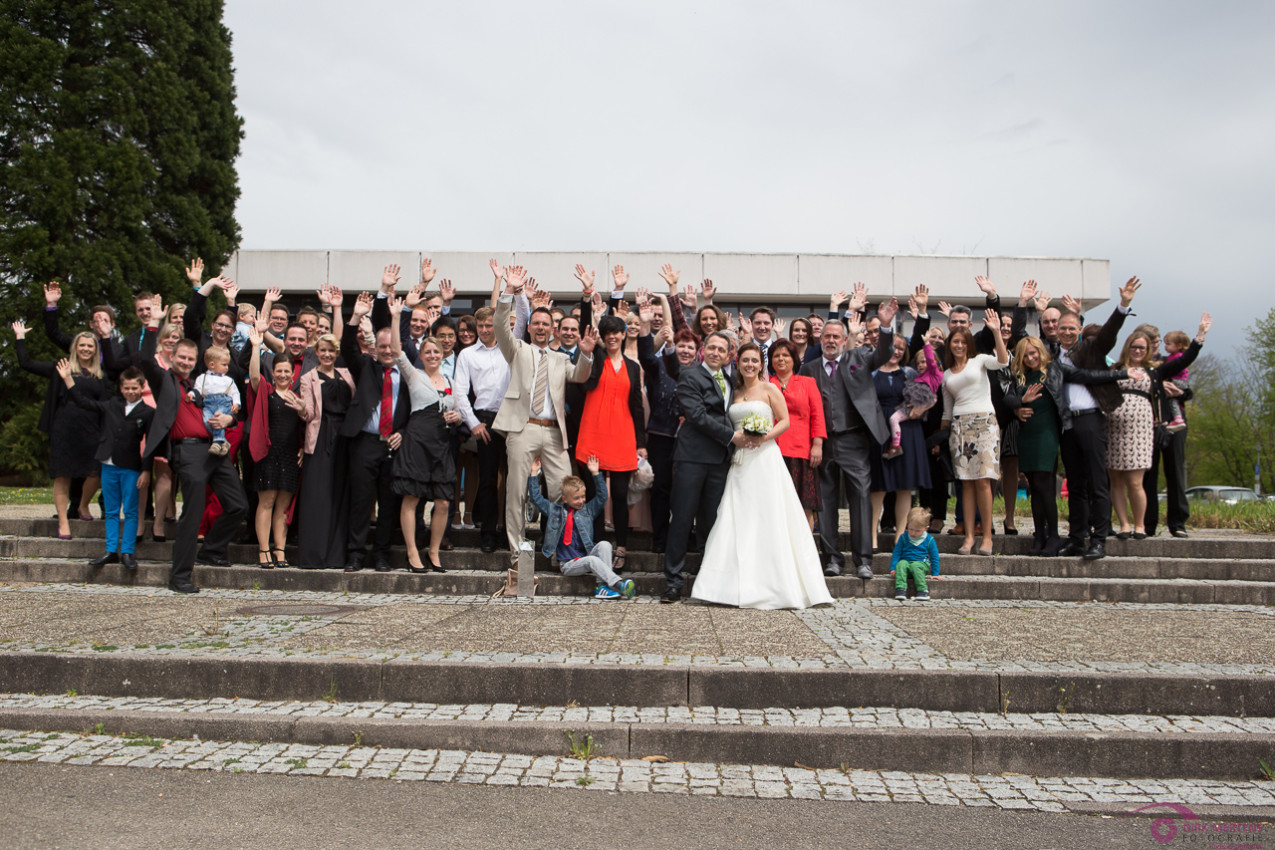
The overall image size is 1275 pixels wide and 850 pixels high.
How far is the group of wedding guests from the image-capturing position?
793 centimetres

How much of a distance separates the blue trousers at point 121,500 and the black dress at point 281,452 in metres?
1.09

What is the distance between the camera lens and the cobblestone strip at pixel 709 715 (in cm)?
472

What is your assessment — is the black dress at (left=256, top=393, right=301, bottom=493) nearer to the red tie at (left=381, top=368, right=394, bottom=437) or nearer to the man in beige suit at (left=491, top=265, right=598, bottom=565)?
the red tie at (left=381, top=368, right=394, bottom=437)

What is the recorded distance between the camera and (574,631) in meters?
6.20

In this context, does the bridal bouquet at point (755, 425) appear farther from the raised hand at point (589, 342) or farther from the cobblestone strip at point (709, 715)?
the cobblestone strip at point (709, 715)

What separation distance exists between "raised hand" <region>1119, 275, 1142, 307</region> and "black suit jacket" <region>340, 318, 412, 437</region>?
715 cm

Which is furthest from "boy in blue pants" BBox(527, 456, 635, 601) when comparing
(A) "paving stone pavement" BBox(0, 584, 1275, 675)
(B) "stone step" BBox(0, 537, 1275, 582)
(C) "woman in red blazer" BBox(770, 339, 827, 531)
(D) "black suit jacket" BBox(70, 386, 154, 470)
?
(D) "black suit jacket" BBox(70, 386, 154, 470)

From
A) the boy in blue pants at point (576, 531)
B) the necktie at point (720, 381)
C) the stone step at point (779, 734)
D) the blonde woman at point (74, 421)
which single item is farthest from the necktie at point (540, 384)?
the blonde woman at point (74, 421)

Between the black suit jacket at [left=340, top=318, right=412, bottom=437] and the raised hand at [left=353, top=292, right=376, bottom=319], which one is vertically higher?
the raised hand at [left=353, top=292, right=376, bottom=319]

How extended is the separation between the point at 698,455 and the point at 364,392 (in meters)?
3.28

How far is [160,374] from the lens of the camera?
8.30m

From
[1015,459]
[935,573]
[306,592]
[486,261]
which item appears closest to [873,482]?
[935,573]

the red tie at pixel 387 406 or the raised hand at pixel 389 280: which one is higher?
the raised hand at pixel 389 280

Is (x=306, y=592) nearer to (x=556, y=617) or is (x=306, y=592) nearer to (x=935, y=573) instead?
(x=556, y=617)
